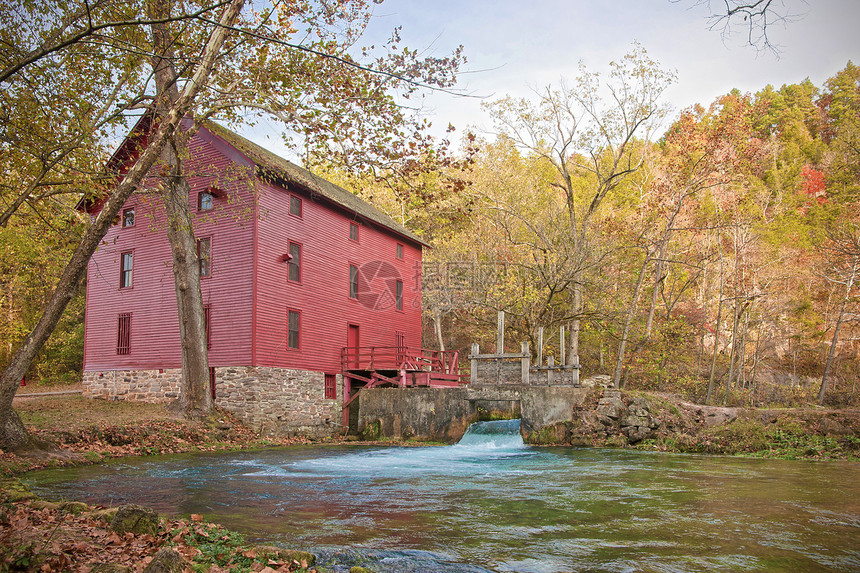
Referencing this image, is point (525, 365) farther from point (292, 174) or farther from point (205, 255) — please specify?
point (205, 255)

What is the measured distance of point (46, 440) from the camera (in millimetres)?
11453

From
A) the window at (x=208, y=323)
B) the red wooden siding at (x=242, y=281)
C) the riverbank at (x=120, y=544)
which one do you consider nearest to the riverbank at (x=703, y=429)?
the red wooden siding at (x=242, y=281)

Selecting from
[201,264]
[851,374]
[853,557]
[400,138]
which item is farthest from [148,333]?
[851,374]

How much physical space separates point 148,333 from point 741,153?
2370 centimetres

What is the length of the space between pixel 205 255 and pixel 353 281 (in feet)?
20.1

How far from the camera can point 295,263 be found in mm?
21422

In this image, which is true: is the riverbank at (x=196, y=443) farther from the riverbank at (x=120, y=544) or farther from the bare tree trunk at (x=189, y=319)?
the bare tree trunk at (x=189, y=319)

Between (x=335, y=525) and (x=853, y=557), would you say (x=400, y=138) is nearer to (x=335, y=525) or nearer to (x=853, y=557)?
(x=335, y=525)

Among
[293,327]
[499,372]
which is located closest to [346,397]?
[293,327]

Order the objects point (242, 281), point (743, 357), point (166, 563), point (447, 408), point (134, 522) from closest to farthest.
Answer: point (166, 563) → point (134, 522) → point (447, 408) → point (242, 281) → point (743, 357)

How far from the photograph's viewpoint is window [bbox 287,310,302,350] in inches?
822

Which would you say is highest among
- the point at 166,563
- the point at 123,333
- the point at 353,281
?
the point at 353,281

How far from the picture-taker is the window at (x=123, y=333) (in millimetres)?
21969

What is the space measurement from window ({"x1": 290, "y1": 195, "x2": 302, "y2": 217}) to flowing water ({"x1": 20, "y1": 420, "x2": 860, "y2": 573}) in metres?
10.2
